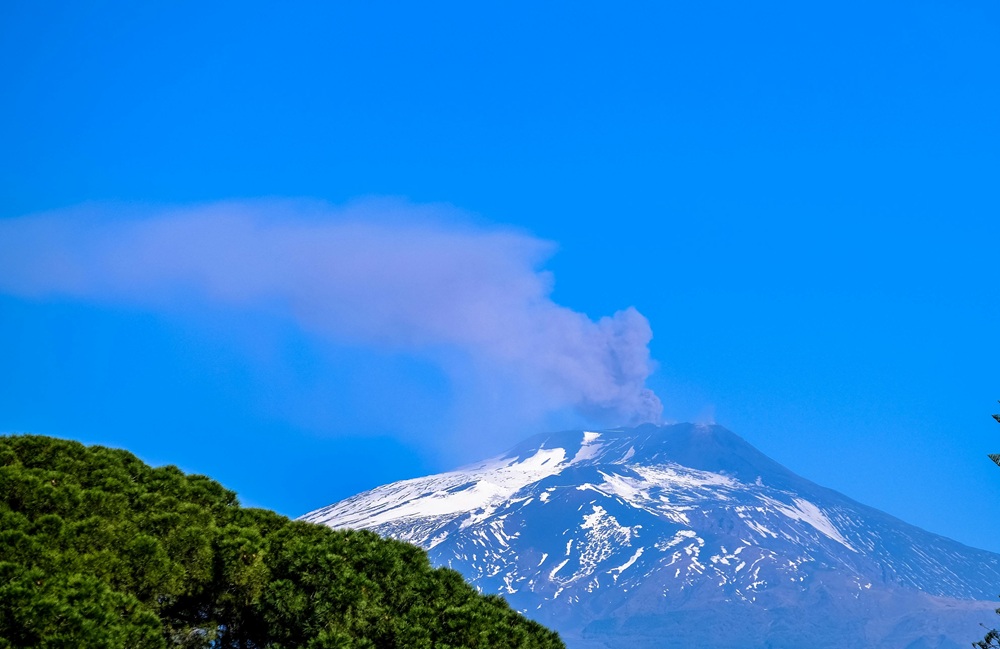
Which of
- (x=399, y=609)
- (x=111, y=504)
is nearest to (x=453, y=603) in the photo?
(x=399, y=609)

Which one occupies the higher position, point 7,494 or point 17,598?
point 7,494

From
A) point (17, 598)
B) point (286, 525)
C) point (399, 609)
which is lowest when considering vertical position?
point (17, 598)

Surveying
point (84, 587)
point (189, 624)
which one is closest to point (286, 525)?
point (189, 624)

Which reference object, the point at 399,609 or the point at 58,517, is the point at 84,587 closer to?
the point at 58,517

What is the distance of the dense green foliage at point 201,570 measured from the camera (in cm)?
2322

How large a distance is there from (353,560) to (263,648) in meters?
3.26

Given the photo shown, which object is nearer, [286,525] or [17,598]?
[17,598]

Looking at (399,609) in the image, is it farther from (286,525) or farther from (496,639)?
(286,525)

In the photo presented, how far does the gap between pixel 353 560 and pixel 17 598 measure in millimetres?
10784

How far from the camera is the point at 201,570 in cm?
2747

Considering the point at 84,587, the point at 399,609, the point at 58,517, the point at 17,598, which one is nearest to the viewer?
the point at 17,598

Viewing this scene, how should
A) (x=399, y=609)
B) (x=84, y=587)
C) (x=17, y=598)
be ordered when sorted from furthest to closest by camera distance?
(x=399, y=609) < (x=84, y=587) < (x=17, y=598)

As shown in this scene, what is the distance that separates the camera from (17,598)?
2006cm

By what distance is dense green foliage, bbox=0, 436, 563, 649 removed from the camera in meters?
23.2
